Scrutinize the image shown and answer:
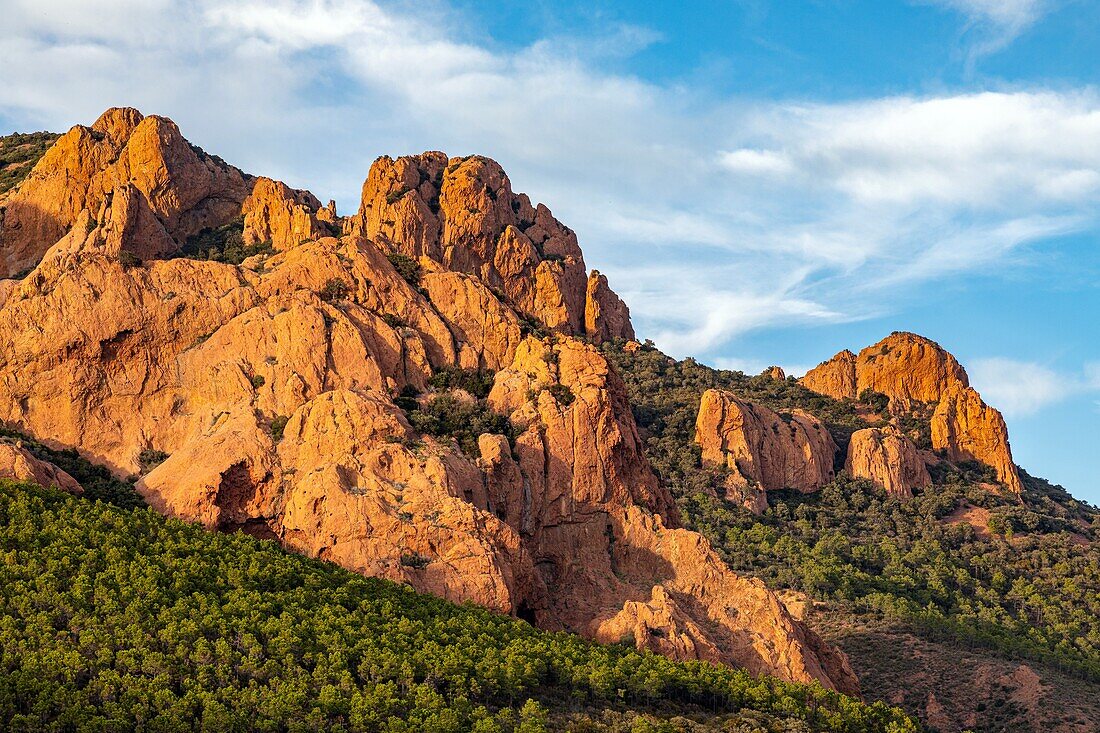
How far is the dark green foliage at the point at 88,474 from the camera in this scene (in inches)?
1906

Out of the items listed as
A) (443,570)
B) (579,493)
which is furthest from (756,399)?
(443,570)

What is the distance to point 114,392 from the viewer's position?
52812 mm

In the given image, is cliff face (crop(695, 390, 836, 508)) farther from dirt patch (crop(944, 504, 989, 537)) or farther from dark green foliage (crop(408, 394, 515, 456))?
dark green foliage (crop(408, 394, 515, 456))

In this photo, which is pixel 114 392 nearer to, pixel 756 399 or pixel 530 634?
pixel 530 634

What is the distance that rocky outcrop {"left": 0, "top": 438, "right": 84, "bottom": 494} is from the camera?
45906mm

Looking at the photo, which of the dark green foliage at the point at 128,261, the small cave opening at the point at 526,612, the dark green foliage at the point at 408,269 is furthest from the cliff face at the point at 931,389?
the dark green foliage at the point at 128,261

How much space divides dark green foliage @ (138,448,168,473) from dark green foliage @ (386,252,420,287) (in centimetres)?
1377

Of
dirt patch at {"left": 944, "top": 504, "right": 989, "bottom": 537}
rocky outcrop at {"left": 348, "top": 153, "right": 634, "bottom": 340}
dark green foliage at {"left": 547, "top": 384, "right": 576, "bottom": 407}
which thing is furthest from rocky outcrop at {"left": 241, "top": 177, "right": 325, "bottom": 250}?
dirt patch at {"left": 944, "top": 504, "right": 989, "bottom": 537}

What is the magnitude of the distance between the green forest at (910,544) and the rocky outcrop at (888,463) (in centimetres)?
134

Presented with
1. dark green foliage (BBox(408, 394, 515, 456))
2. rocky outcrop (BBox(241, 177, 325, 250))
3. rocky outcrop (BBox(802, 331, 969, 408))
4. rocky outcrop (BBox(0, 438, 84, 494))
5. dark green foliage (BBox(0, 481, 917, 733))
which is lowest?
dark green foliage (BBox(0, 481, 917, 733))

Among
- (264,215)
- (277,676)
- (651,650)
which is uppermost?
(264,215)

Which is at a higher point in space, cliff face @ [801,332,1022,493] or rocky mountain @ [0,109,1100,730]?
cliff face @ [801,332,1022,493]

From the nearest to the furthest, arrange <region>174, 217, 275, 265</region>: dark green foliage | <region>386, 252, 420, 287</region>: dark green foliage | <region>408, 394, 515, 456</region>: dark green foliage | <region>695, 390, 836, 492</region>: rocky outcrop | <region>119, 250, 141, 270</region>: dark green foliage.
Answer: <region>408, 394, 515, 456</region>: dark green foliage, <region>119, 250, 141, 270</region>: dark green foliage, <region>386, 252, 420, 287</region>: dark green foliage, <region>174, 217, 275, 265</region>: dark green foliage, <region>695, 390, 836, 492</region>: rocky outcrop

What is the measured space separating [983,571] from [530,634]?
61.3 meters
